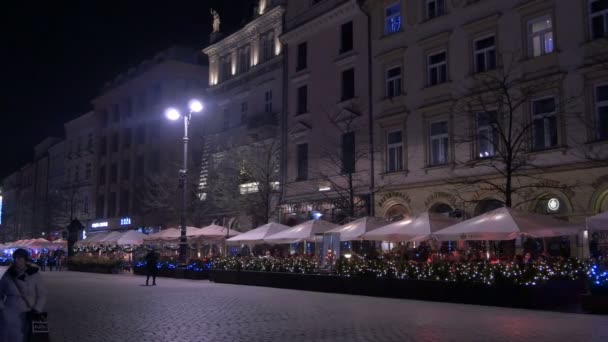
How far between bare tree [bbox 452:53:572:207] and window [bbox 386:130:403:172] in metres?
3.64

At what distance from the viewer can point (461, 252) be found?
23750 millimetres

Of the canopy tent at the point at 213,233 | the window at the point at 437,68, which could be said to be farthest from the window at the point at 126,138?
the window at the point at 437,68

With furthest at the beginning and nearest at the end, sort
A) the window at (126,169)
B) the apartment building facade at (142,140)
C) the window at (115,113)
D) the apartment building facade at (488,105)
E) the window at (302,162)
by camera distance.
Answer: the window at (115,113)
the window at (126,169)
the apartment building facade at (142,140)
the window at (302,162)
the apartment building facade at (488,105)

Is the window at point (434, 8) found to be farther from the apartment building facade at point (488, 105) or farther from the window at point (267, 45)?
the window at point (267, 45)

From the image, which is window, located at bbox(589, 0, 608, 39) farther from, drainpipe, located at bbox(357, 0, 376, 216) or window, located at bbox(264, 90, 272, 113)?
window, located at bbox(264, 90, 272, 113)

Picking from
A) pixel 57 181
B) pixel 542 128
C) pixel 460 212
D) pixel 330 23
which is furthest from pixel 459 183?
pixel 57 181

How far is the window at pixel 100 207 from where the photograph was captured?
2689 inches

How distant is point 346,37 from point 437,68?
7.15 meters

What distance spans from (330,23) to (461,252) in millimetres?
16854

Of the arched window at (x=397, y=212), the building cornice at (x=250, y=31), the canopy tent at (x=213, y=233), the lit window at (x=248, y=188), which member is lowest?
the canopy tent at (x=213, y=233)

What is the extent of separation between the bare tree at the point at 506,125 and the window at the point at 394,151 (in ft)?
11.9

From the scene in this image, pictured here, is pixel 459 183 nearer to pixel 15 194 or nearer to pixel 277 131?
pixel 277 131

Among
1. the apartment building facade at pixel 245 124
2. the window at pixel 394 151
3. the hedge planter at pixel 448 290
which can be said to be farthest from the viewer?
the apartment building facade at pixel 245 124

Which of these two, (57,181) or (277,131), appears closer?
(277,131)
